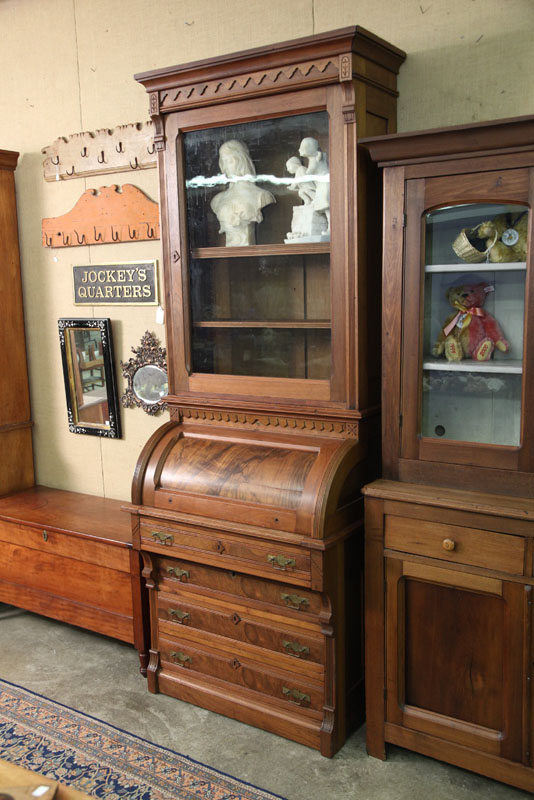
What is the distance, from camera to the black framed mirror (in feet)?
12.2

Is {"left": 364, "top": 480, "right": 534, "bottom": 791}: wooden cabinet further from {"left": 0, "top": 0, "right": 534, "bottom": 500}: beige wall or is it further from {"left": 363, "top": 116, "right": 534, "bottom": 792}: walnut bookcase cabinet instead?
{"left": 0, "top": 0, "right": 534, "bottom": 500}: beige wall

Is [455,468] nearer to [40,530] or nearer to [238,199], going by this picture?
[238,199]

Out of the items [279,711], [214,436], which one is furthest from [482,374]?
[279,711]

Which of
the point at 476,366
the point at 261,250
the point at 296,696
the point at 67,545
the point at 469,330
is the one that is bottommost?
the point at 296,696

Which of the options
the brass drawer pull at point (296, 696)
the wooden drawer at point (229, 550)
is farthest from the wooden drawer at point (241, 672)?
the wooden drawer at point (229, 550)

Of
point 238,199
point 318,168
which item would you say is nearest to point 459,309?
point 318,168

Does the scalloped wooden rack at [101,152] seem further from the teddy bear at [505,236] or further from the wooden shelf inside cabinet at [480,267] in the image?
the teddy bear at [505,236]

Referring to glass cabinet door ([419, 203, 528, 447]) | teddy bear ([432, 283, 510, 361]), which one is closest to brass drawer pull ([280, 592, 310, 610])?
glass cabinet door ([419, 203, 528, 447])

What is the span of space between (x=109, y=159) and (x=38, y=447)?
5.39 ft

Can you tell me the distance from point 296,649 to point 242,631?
242mm

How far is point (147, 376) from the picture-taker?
361cm

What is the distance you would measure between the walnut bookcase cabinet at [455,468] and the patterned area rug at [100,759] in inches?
24.4

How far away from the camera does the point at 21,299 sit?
403cm

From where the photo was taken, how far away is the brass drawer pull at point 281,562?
254 cm
